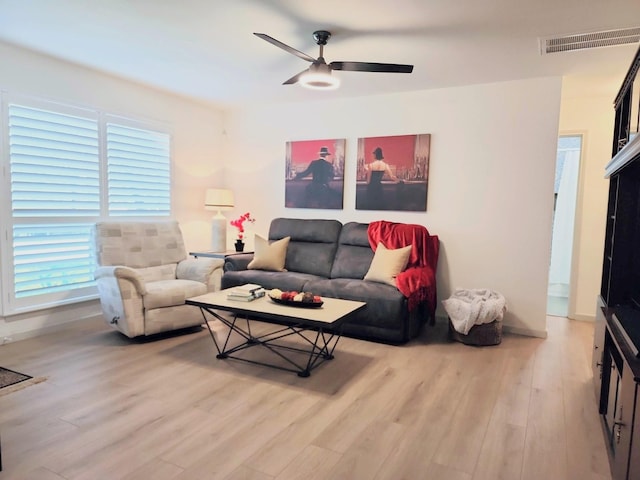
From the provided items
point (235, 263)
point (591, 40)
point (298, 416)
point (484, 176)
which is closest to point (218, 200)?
point (235, 263)

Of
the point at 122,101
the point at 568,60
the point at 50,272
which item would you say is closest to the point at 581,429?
the point at 568,60

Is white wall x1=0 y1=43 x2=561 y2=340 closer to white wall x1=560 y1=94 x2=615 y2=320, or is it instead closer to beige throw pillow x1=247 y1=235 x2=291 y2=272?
beige throw pillow x1=247 y1=235 x2=291 y2=272

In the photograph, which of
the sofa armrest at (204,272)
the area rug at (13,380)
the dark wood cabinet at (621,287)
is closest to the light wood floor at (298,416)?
the area rug at (13,380)

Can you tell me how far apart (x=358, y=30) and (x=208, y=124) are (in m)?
3.05

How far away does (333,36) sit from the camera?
3.05 meters

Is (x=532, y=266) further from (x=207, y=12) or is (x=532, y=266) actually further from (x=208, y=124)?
(x=208, y=124)

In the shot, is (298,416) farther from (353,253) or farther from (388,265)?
(353,253)

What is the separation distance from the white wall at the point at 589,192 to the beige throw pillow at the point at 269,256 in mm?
3266

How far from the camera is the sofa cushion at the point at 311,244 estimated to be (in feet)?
15.1

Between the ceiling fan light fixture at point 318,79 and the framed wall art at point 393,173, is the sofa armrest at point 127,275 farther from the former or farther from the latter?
the framed wall art at point 393,173

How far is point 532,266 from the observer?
399cm

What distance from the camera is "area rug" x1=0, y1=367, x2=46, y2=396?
8.55ft

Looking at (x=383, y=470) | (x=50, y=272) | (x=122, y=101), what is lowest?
(x=383, y=470)

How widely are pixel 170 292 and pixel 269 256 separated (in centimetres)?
126
